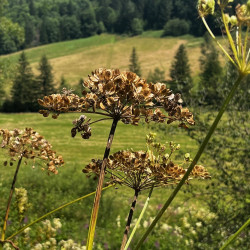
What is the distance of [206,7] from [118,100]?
33 cm

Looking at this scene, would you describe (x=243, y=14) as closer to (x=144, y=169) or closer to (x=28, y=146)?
(x=144, y=169)

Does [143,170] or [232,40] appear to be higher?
[232,40]

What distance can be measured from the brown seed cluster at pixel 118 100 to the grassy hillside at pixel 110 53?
6868 centimetres

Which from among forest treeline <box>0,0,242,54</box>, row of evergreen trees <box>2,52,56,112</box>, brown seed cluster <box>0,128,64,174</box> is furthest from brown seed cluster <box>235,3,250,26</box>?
forest treeline <box>0,0,242,54</box>

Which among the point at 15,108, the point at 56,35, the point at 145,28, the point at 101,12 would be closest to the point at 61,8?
the point at 101,12

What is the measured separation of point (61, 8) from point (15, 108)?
110 meters

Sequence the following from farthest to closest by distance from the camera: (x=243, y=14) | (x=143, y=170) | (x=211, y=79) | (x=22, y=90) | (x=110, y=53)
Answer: (x=110, y=53), (x=22, y=90), (x=211, y=79), (x=143, y=170), (x=243, y=14)

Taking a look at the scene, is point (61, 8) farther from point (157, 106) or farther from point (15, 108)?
point (157, 106)

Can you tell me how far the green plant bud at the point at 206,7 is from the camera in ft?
2.99

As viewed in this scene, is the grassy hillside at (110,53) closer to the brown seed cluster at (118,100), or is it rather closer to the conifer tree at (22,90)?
the conifer tree at (22,90)

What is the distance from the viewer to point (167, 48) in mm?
92250

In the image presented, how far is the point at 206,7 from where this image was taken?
92 centimetres

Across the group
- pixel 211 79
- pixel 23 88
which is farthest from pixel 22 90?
pixel 211 79

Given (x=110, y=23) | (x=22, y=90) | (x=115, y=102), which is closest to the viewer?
(x=115, y=102)
